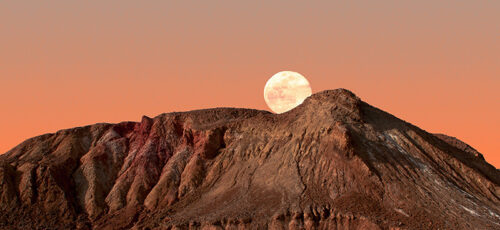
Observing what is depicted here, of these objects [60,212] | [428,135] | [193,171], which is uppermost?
[428,135]

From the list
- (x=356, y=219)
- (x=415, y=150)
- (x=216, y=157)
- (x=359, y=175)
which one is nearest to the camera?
(x=356, y=219)

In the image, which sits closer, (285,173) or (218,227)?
(218,227)

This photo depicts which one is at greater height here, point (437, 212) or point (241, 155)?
point (241, 155)

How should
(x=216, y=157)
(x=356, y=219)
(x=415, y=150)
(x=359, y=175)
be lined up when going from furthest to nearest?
(x=216, y=157) < (x=415, y=150) < (x=359, y=175) < (x=356, y=219)

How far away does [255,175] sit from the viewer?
4794 centimetres

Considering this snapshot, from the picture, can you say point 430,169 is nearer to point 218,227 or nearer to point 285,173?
point 285,173

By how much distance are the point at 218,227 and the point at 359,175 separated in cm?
1081

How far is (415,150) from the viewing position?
48656 mm

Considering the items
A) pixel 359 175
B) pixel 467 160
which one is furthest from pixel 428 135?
pixel 359 175

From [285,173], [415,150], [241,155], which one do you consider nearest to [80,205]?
[241,155]

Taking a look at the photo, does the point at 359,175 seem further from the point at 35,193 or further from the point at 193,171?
the point at 35,193

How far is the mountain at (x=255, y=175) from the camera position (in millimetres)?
42031

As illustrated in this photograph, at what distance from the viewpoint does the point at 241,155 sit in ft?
167

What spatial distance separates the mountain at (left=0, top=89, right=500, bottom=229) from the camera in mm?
42031
